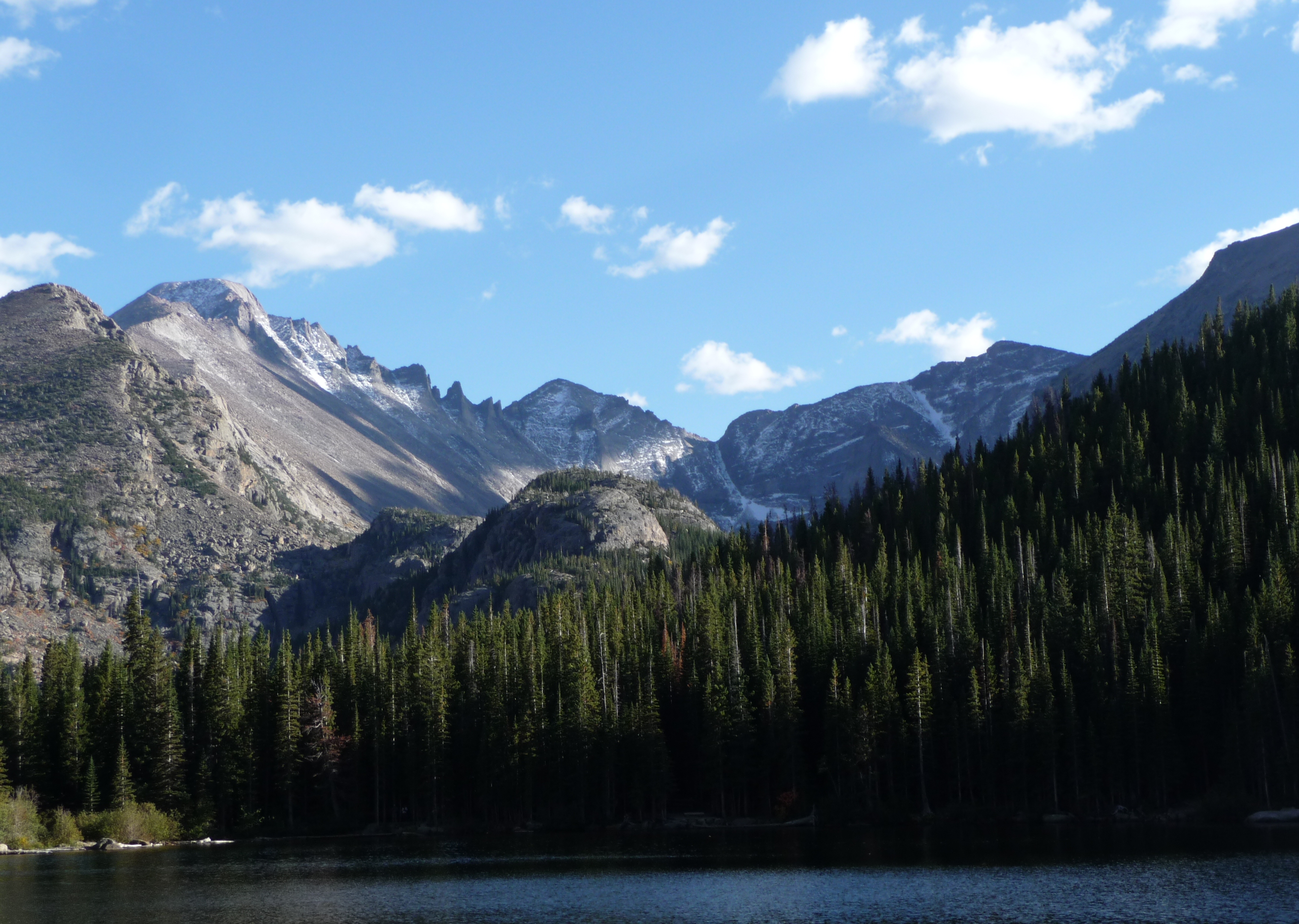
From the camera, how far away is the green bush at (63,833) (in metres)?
117

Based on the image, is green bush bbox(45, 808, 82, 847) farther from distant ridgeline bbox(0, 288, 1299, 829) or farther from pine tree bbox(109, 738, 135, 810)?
pine tree bbox(109, 738, 135, 810)

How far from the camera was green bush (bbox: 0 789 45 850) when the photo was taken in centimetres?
11500

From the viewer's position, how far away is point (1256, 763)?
361ft

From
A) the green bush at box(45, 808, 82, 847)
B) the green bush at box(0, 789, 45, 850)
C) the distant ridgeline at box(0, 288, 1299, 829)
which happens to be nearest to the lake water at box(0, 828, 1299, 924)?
the green bush at box(0, 789, 45, 850)

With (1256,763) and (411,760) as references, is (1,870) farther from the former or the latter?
(1256,763)

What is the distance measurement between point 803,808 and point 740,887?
145ft

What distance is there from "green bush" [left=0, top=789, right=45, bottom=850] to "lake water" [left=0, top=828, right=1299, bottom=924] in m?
5.27

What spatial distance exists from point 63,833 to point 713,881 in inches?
2693

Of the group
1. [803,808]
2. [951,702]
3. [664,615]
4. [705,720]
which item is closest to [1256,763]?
[951,702]

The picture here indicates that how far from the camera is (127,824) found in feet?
391

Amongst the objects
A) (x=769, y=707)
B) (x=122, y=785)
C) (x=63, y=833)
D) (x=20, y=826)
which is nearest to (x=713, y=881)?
(x=769, y=707)

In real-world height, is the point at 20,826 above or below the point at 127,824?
above

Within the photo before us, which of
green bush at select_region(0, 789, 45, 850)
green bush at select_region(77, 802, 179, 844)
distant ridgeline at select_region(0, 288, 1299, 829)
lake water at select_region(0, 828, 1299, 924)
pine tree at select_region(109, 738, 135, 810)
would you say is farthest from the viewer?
pine tree at select_region(109, 738, 135, 810)

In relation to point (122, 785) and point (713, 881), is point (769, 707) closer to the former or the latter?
point (713, 881)
